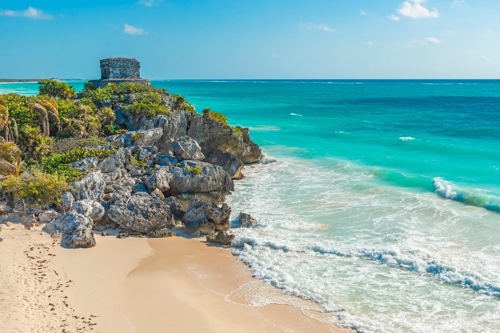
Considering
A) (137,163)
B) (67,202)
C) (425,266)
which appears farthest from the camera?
(137,163)

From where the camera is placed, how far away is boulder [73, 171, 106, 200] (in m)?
21.0

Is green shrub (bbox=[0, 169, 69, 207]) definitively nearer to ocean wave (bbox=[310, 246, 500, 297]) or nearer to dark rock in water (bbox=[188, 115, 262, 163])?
ocean wave (bbox=[310, 246, 500, 297])

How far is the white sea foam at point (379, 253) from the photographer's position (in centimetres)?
1414

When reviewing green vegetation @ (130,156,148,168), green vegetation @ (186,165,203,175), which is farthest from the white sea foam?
green vegetation @ (130,156,148,168)

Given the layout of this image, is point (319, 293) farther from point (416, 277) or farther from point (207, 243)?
point (207, 243)

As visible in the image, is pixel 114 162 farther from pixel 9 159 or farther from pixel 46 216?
pixel 46 216

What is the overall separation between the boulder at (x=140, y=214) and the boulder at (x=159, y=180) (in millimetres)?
2055

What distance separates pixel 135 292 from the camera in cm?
1497

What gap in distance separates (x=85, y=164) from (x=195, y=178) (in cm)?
548

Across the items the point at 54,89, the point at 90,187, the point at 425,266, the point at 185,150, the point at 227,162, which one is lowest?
the point at 425,266

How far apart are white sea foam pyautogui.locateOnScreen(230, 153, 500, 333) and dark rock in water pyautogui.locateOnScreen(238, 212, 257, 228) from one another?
366mm

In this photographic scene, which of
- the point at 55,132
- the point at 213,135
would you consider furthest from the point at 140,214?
the point at 213,135

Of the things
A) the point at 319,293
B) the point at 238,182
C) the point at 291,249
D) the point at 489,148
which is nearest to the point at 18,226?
the point at 291,249

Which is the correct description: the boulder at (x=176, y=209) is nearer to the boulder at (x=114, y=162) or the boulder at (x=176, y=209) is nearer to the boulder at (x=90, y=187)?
the boulder at (x=90, y=187)
